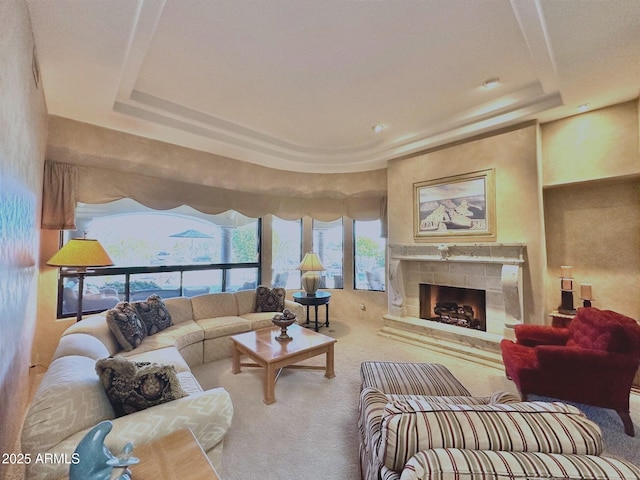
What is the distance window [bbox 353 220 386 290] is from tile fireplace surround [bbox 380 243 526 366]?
0.73 meters

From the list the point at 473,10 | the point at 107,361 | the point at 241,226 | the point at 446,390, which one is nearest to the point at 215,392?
the point at 107,361

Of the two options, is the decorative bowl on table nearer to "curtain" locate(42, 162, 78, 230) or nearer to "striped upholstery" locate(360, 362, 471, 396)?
"striped upholstery" locate(360, 362, 471, 396)

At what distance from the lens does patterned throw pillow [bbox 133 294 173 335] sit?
121 inches

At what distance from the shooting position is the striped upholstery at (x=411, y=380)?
1.93m

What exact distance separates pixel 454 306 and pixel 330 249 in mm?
2605

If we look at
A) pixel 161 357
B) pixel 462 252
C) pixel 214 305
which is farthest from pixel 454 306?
pixel 161 357

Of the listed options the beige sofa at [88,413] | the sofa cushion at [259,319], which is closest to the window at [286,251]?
the sofa cushion at [259,319]

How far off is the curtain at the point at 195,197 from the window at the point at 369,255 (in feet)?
1.09

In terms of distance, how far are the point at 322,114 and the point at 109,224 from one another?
3217 millimetres

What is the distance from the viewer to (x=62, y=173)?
3211 mm

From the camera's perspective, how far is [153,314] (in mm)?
3168

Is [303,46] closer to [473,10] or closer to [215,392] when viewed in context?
[473,10]

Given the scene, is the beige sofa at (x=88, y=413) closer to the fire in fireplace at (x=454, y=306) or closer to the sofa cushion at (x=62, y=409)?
the sofa cushion at (x=62, y=409)

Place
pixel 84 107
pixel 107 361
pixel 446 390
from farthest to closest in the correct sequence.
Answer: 1. pixel 84 107
2. pixel 446 390
3. pixel 107 361
